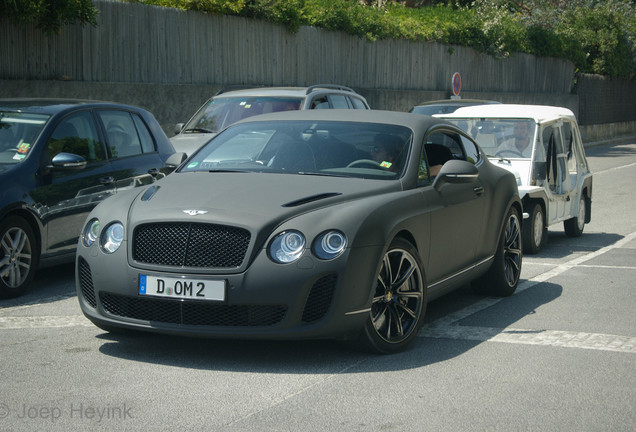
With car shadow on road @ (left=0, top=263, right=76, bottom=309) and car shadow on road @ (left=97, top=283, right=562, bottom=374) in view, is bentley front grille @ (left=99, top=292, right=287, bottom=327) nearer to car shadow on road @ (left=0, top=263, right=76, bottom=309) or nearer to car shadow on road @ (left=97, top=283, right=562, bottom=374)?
car shadow on road @ (left=97, top=283, right=562, bottom=374)

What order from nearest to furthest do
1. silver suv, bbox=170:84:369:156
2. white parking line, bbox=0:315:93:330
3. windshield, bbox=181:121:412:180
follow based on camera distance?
windshield, bbox=181:121:412:180
white parking line, bbox=0:315:93:330
silver suv, bbox=170:84:369:156

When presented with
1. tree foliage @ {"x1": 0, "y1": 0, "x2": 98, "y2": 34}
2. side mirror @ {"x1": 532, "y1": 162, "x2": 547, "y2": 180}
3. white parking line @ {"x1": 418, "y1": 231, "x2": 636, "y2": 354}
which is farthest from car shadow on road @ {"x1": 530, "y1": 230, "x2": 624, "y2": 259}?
tree foliage @ {"x1": 0, "y1": 0, "x2": 98, "y2": 34}

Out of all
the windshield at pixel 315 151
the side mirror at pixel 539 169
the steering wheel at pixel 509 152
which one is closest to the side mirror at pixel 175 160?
the windshield at pixel 315 151

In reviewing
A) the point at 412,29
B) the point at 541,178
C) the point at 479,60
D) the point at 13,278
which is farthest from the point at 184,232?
the point at 479,60

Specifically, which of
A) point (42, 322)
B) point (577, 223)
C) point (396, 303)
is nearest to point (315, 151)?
point (396, 303)

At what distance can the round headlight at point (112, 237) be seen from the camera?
245 inches

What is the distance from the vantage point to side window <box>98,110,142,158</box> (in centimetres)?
991

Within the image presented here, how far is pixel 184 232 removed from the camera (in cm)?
598

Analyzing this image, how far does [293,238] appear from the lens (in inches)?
232

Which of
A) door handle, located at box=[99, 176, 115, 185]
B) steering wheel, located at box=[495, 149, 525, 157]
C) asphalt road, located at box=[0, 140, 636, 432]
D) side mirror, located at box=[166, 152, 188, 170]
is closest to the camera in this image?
asphalt road, located at box=[0, 140, 636, 432]

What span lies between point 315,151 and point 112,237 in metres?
1.68

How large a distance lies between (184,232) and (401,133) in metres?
2.12

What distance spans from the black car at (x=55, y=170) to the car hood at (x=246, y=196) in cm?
209

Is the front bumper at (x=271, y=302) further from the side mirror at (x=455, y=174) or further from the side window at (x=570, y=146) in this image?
the side window at (x=570, y=146)
